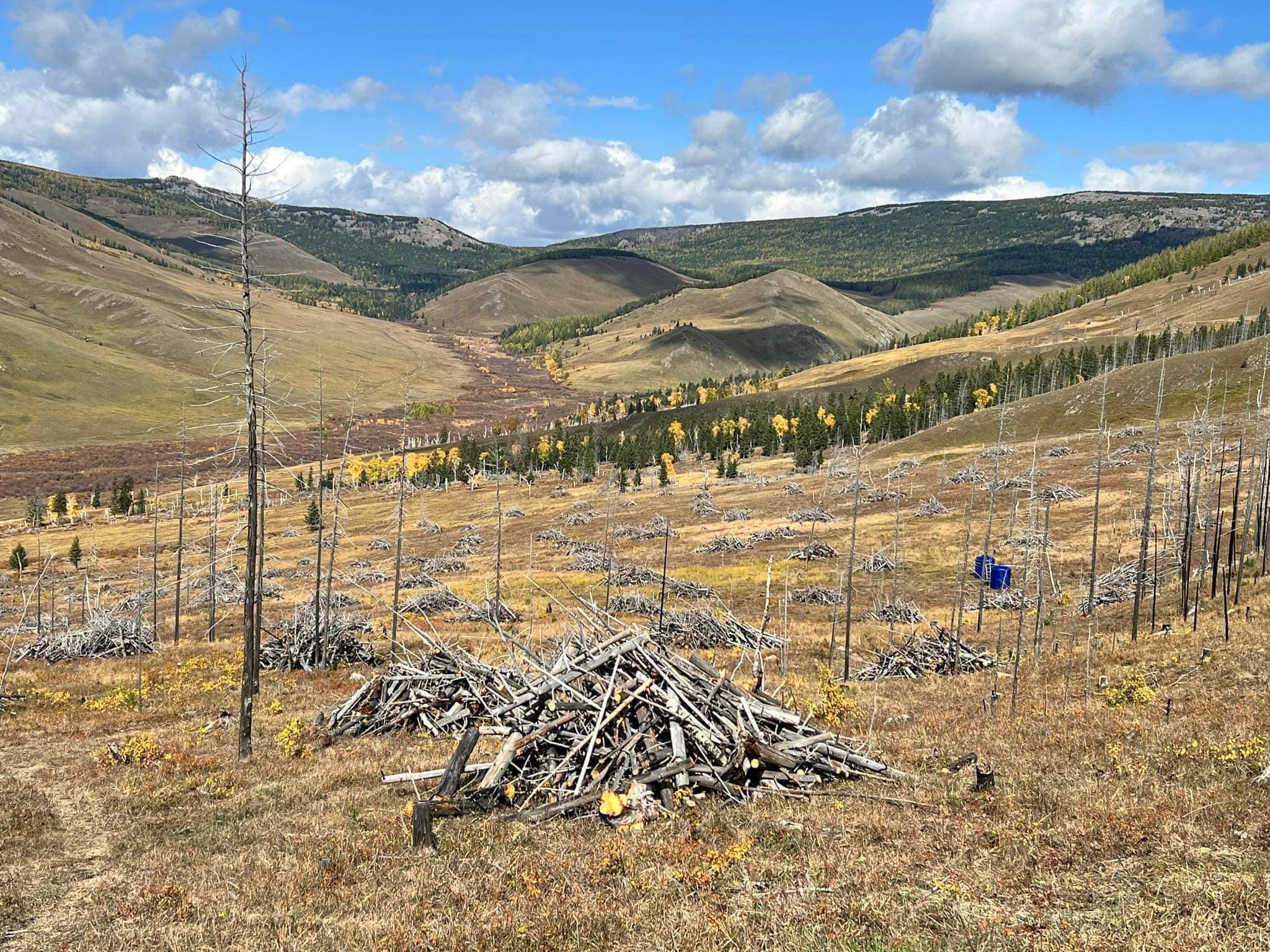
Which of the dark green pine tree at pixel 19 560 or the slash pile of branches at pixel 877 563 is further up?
the slash pile of branches at pixel 877 563

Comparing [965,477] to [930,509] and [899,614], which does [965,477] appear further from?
[899,614]

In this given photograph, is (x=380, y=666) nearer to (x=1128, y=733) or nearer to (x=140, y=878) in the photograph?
(x=140, y=878)

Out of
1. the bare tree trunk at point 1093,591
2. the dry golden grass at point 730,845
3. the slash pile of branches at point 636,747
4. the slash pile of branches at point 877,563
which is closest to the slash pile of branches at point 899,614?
the bare tree trunk at point 1093,591

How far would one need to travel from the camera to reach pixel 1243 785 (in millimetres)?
11578

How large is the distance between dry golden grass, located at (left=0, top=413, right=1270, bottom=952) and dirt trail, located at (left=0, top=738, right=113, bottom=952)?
6cm

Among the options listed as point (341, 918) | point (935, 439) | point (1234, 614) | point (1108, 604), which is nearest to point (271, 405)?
point (341, 918)

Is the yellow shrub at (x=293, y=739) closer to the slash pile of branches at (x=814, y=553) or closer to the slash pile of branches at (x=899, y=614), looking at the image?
the slash pile of branches at (x=899, y=614)

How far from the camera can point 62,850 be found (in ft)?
45.6

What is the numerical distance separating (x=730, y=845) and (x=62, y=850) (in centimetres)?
1214

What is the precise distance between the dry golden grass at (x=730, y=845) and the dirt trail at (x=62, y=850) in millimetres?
64

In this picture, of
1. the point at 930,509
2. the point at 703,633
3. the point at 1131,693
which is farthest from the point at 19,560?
the point at 1131,693

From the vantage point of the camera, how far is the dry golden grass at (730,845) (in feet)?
30.0

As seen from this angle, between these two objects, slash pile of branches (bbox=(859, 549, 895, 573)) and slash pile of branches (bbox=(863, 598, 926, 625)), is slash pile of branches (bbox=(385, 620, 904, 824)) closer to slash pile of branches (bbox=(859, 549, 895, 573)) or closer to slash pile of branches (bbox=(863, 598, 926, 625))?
slash pile of branches (bbox=(863, 598, 926, 625))

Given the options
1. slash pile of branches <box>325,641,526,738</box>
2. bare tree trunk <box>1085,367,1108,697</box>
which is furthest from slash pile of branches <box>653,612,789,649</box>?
slash pile of branches <box>325,641,526,738</box>
